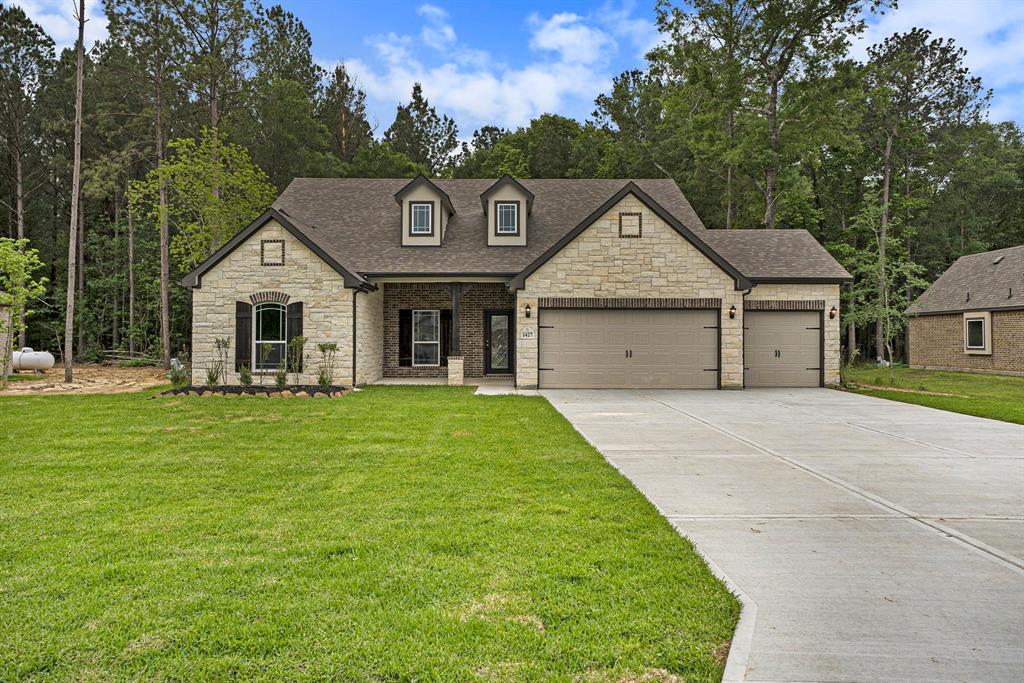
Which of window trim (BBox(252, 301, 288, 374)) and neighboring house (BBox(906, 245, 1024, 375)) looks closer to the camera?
window trim (BBox(252, 301, 288, 374))

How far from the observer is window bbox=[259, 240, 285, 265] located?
15.5 m

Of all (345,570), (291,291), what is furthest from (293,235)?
(345,570)

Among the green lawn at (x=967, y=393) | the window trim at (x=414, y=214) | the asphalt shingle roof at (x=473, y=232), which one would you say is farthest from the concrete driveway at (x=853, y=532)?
the window trim at (x=414, y=214)

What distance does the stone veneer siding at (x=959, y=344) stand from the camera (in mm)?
21828

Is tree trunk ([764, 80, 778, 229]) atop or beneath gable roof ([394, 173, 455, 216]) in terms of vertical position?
atop

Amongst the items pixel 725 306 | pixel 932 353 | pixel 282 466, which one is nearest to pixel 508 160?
pixel 725 306

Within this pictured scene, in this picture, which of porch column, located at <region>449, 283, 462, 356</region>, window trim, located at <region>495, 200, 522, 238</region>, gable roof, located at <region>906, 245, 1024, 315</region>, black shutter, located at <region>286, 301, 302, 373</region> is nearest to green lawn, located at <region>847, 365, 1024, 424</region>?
gable roof, located at <region>906, 245, 1024, 315</region>

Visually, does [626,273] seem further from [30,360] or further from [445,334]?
[30,360]

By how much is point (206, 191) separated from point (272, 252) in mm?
8634

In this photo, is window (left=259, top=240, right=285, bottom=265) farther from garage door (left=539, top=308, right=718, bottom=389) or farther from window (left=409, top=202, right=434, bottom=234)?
garage door (left=539, top=308, right=718, bottom=389)

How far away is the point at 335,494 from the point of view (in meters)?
5.43

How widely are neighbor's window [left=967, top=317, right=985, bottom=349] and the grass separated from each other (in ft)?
79.9

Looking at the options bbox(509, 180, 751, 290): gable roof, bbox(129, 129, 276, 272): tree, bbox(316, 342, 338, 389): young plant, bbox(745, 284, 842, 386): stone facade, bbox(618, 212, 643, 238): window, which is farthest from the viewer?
bbox(129, 129, 276, 272): tree

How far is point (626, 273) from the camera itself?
16.0m
